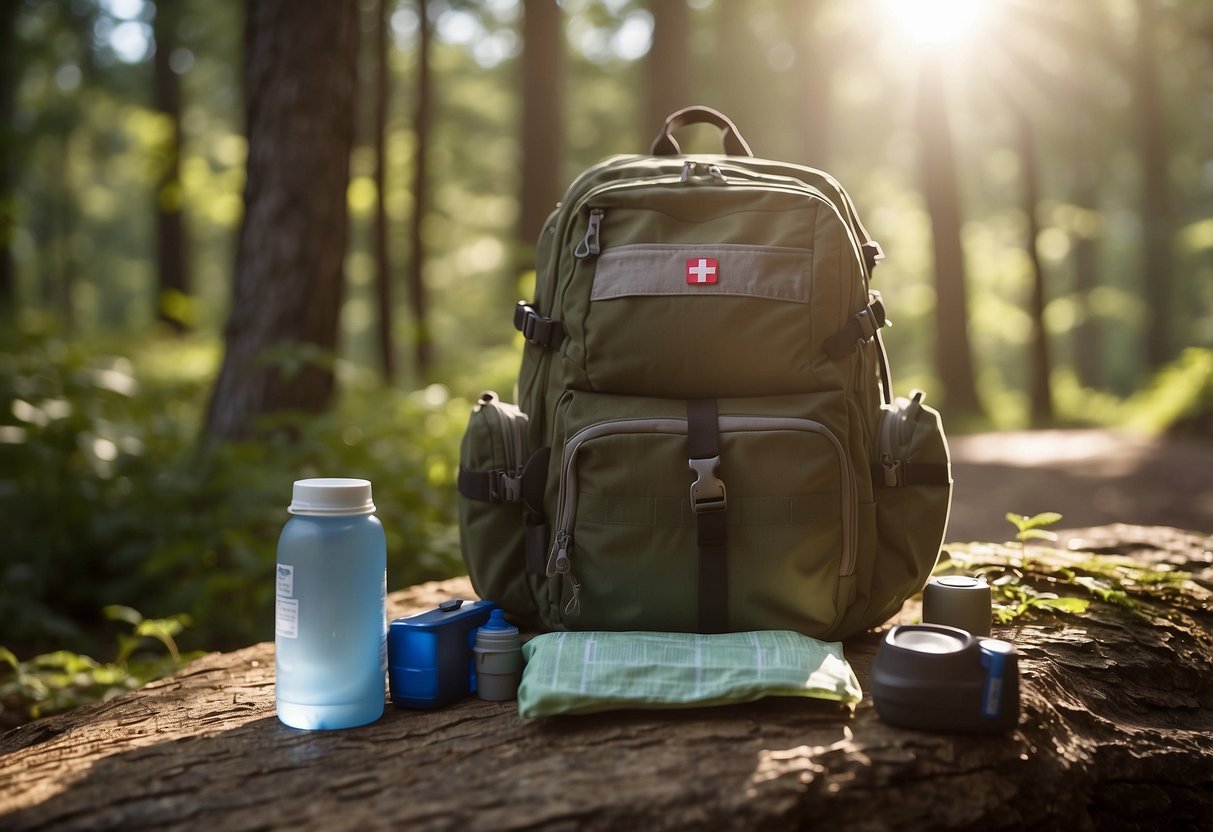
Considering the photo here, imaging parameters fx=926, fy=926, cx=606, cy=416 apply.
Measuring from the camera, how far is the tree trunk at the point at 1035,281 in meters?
13.3

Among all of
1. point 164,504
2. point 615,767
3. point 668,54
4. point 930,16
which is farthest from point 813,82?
point 615,767

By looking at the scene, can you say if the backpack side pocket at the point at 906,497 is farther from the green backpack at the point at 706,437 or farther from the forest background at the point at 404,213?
the forest background at the point at 404,213

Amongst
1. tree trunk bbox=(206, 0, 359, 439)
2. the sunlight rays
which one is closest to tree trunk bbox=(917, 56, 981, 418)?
the sunlight rays

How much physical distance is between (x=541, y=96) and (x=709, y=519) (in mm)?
7833

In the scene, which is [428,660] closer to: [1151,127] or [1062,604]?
[1062,604]

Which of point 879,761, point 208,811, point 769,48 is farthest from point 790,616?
point 769,48

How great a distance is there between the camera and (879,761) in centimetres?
172

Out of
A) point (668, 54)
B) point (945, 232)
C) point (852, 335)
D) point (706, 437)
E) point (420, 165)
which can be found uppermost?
point (668, 54)

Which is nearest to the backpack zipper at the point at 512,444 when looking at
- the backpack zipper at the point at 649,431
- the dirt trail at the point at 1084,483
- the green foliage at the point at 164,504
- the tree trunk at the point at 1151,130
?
the backpack zipper at the point at 649,431

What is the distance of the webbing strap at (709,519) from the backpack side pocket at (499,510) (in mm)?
478

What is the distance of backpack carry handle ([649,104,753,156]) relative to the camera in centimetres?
277

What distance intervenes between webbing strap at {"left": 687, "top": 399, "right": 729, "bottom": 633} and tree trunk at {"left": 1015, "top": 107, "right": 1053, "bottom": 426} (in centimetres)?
1226

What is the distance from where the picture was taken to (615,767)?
169 centimetres

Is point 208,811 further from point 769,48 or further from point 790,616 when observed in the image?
point 769,48
